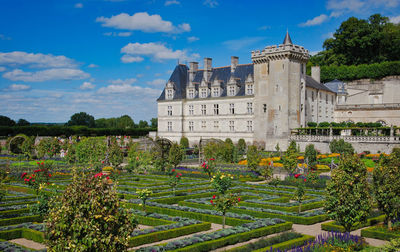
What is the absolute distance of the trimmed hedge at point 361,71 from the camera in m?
56.3

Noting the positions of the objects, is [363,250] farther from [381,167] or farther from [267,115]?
[267,115]

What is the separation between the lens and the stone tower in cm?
4572

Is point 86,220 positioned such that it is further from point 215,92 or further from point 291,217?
point 215,92

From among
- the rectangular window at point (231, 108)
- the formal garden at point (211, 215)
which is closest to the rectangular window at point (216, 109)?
the rectangular window at point (231, 108)

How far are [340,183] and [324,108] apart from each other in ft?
138

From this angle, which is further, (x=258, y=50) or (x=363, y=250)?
(x=258, y=50)

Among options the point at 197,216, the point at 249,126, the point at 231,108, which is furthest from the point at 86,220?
the point at 231,108

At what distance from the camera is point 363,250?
12.0m

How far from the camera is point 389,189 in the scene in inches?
561

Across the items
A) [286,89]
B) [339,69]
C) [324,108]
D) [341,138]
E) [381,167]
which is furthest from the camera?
[339,69]

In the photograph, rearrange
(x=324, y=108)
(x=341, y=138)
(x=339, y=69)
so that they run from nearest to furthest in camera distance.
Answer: (x=341, y=138), (x=324, y=108), (x=339, y=69)

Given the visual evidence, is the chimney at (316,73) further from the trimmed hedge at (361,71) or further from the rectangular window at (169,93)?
the rectangular window at (169,93)

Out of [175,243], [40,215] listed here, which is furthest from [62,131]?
[175,243]

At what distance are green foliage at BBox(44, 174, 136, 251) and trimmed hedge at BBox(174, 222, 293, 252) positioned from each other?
410cm
